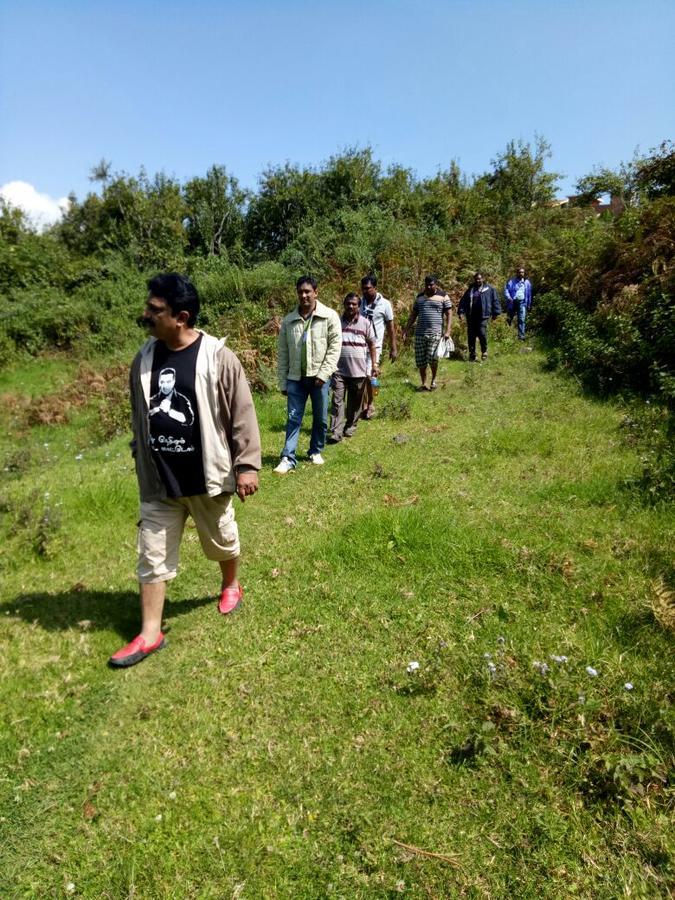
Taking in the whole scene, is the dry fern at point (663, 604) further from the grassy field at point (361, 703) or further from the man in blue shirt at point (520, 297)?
the man in blue shirt at point (520, 297)

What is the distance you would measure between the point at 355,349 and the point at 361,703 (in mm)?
4934

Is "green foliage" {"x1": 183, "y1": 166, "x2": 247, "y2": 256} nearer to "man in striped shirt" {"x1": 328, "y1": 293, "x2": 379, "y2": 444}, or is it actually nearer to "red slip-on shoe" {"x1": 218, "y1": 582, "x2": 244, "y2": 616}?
"man in striped shirt" {"x1": 328, "y1": 293, "x2": 379, "y2": 444}

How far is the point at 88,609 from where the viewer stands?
388 centimetres

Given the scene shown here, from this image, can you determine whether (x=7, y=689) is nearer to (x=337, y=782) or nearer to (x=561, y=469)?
(x=337, y=782)

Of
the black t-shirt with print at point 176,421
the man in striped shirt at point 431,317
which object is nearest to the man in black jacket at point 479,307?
the man in striped shirt at point 431,317

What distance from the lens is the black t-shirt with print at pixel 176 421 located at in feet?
10.1

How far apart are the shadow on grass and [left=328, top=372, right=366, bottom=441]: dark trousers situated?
3.73 metres

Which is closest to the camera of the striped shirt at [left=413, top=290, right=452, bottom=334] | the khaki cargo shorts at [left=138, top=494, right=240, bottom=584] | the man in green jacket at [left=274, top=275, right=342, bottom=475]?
the khaki cargo shorts at [left=138, top=494, right=240, bottom=584]

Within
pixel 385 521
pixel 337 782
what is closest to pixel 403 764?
pixel 337 782

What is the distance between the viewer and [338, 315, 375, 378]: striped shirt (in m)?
6.90

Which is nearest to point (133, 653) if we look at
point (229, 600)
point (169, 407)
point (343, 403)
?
point (229, 600)

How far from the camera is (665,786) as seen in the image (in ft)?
7.20

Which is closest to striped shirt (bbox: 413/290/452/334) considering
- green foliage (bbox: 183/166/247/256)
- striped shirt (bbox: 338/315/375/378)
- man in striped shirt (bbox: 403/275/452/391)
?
man in striped shirt (bbox: 403/275/452/391)

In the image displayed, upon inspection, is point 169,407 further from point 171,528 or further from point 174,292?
point 171,528
